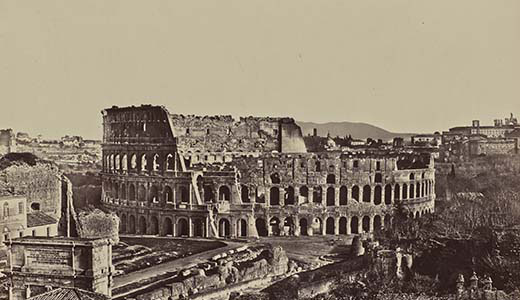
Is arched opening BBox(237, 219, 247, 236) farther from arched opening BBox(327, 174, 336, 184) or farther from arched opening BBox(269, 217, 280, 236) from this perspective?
arched opening BBox(327, 174, 336, 184)

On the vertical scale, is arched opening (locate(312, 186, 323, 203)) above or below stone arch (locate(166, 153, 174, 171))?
below

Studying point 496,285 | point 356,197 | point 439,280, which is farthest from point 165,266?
point 356,197

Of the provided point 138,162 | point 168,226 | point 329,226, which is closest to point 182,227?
point 168,226

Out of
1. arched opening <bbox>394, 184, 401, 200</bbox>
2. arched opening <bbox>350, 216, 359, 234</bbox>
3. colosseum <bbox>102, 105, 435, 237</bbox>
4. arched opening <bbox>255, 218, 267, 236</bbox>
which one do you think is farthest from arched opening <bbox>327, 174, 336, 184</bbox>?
arched opening <bbox>255, 218, 267, 236</bbox>

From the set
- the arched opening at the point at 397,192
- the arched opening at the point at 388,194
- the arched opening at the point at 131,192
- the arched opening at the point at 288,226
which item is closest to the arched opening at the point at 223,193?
the arched opening at the point at 288,226

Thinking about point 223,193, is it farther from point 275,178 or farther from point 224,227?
point 275,178

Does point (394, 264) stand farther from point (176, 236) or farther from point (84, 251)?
point (176, 236)
